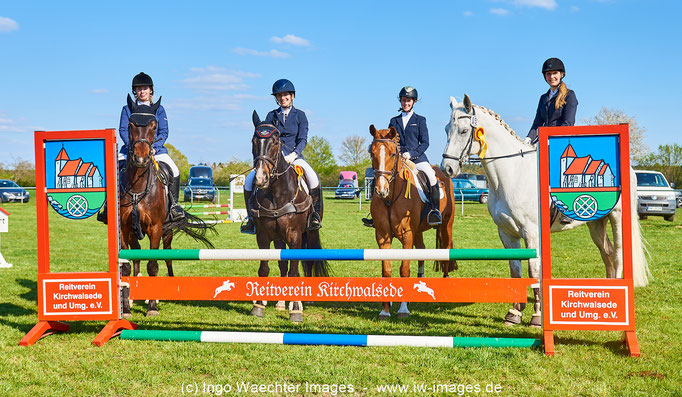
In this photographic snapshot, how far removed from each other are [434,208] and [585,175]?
2375 millimetres

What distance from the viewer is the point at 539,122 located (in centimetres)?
685

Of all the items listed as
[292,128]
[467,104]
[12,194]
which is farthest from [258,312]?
[12,194]

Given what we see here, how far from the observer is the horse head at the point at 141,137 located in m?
6.07

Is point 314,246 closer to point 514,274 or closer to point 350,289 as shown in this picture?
point 350,289

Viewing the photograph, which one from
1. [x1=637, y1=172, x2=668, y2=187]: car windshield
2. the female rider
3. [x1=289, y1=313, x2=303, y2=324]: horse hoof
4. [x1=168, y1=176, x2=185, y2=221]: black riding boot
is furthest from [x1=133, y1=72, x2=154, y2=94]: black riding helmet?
[x1=637, y1=172, x2=668, y2=187]: car windshield

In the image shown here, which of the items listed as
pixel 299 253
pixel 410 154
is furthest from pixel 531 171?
pixel 299 253

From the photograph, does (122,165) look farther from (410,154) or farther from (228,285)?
(410,154)

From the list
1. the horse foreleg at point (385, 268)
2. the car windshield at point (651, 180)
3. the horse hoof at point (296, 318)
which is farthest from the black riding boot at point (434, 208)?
the car windshield at point (651, 180)

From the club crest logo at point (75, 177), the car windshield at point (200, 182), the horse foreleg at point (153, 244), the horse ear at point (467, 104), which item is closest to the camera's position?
the club crest logo at point (75, 177)

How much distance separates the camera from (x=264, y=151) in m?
6.03

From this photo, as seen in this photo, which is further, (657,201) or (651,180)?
(651,180)

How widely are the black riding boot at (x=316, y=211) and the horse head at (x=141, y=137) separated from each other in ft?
6.89

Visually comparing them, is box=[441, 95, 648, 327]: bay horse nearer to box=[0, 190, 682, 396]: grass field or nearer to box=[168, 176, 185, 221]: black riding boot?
box=[0, 190, 682, 396]: grass field

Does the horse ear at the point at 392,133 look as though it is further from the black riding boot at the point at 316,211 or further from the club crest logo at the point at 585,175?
the club crest logo at the point at 585,175
